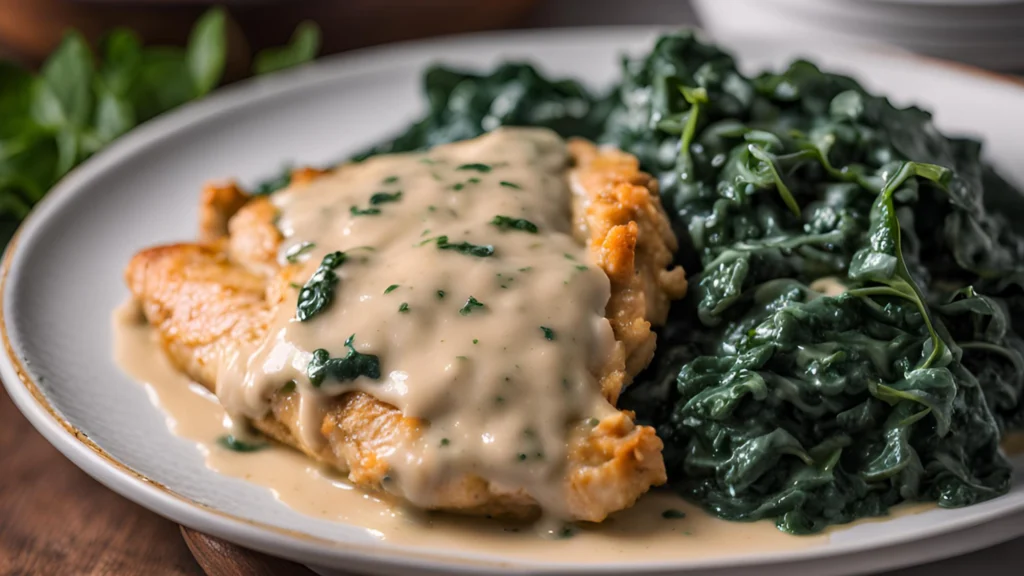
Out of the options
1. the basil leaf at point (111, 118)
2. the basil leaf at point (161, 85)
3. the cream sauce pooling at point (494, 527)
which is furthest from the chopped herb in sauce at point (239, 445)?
the basil leaf at point (161, 85)

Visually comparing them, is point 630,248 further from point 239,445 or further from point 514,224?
point 239,445

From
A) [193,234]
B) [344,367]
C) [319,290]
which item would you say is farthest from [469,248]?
[193,234]

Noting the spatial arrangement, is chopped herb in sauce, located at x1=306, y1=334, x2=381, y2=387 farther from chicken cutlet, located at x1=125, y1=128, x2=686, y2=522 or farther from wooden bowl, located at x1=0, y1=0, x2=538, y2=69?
wooden bowl, located at x1=0, y1=0, x2=538, y2=69

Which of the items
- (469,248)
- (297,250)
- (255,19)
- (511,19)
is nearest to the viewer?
(469,248)

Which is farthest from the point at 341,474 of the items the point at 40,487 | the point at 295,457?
the point at 40,487

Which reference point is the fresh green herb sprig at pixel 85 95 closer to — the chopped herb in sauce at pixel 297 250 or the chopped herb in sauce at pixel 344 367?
the chopped herb in sauce at pixel 297 250

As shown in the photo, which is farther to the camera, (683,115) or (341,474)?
(683,115)

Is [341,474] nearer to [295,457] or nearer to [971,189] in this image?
[295,457]
